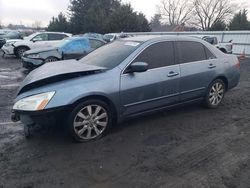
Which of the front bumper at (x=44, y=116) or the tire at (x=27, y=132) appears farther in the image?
the tire at (x=27, y=132)

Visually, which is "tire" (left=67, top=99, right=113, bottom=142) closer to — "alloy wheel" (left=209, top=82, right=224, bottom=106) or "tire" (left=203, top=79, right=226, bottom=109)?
"tire" (left=203, top=79, right=226, bottom=109)

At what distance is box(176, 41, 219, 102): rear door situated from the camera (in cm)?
513

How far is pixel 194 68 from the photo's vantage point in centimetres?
525

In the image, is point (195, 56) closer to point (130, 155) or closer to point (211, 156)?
point (211, 156)

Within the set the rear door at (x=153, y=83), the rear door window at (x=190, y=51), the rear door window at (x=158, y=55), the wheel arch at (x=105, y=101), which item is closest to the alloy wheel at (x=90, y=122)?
the wheel arch at (x=105, y=101)

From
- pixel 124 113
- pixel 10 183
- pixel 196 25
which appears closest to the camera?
pixel 10 183

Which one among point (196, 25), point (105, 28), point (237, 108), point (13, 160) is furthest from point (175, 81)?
point (196, 25)

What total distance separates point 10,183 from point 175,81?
3193 millimetres

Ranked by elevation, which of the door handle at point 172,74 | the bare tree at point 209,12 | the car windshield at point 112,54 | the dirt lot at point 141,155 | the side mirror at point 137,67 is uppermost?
the bare tree at point 209,12

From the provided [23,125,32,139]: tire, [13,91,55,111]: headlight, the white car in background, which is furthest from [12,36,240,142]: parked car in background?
the white car in background

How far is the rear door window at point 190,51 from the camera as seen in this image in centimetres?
517

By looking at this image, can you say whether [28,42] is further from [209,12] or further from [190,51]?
[209,12]

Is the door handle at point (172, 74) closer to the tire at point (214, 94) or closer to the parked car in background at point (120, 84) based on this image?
the parked car in background at point (120, 84)

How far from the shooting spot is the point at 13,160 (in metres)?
3.71
